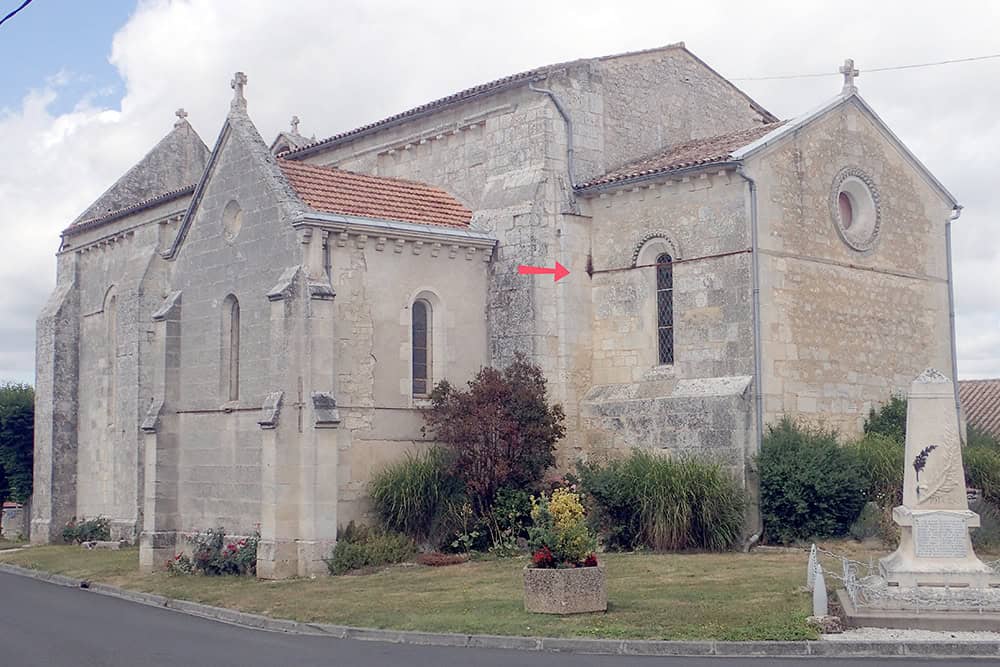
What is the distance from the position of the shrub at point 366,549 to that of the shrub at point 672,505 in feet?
11.9

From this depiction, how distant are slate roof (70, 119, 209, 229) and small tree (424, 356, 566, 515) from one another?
17573 millimetres

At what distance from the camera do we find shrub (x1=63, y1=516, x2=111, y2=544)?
31.7 m

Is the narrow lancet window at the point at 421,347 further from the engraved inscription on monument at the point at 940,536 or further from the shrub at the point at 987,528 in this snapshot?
the engraved inscription on monument at the point at 940,536

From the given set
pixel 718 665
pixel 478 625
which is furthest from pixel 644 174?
pixel 718 665

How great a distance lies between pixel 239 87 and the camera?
23.3 meters

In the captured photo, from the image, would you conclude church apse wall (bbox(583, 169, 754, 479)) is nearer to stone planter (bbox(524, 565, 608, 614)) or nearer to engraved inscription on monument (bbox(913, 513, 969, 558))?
engraved inscription on monument (bbox(913, 513, 969, 558))

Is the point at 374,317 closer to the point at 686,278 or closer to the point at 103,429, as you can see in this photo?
the point at 686,278

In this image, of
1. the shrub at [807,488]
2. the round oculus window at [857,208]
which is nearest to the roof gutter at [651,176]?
the round oculus window at [857,208]

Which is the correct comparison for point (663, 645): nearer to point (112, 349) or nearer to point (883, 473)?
point (883, 473)

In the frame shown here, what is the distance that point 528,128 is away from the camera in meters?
23.9

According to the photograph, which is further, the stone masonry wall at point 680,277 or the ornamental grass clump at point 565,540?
the stone masonry wall at point 680,277

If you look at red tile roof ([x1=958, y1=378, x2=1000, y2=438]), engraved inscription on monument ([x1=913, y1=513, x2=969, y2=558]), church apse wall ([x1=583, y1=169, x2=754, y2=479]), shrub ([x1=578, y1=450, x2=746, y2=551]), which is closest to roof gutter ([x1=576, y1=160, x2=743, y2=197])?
church apse wall ([x1=583, y1=169, x2=754, y2=479])

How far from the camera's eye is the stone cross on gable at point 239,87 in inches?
914

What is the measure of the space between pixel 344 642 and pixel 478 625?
167 cm
